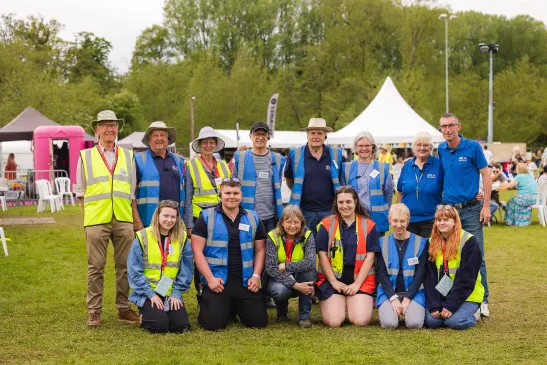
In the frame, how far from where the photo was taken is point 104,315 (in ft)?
20.5

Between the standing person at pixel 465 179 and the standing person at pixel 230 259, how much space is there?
1832 millimetres

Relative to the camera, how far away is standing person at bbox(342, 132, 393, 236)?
6.62 m

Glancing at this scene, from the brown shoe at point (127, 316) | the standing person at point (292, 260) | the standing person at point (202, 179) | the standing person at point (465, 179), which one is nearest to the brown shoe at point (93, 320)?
the brown shoe at point (127, 316)

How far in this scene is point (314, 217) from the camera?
21.3 feet

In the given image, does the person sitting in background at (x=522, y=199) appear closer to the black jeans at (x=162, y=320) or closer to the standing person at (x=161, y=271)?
the standing person at (x=161, y=271)

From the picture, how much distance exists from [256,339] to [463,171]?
7.97ft

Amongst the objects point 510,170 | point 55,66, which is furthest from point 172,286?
point 55,66

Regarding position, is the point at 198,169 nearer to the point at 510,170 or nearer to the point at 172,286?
the point at 172,286

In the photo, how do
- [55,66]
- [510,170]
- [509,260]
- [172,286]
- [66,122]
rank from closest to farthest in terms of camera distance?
[172,286] → [509,260] → [510,170] → [66,122] → [55,66]

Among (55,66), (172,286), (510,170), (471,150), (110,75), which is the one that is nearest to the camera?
(172,286)

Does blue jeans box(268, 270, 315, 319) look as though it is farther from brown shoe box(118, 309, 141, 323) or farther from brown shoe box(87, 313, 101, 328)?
brown shoe box(87, 313, 101, 328)

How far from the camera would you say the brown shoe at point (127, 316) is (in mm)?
5984

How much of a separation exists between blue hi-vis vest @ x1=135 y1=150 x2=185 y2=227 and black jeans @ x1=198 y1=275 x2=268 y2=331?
889mm

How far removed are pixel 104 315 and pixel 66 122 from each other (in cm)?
3023
